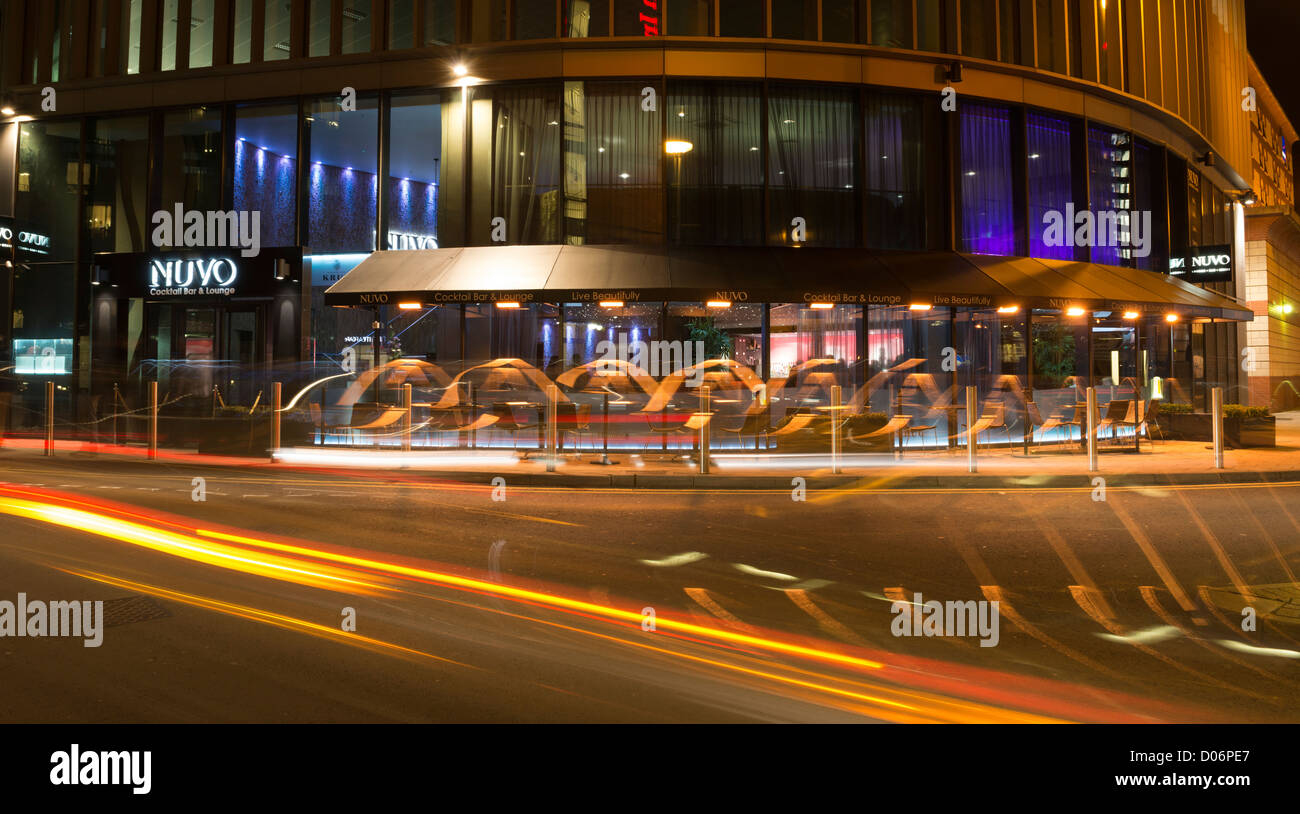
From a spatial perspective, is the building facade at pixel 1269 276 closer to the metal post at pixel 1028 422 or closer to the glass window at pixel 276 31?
the metal post at pixel 1028 422

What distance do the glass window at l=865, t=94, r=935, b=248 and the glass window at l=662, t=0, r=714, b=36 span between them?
4228mm

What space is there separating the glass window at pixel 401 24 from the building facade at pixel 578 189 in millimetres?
57

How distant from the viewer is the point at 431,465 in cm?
1658

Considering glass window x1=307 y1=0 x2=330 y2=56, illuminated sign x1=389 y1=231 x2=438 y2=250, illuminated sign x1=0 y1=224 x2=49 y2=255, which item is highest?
glass window x1=307 y1=0 x2=330 y2=56

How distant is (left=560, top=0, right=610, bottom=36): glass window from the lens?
21.2 metres

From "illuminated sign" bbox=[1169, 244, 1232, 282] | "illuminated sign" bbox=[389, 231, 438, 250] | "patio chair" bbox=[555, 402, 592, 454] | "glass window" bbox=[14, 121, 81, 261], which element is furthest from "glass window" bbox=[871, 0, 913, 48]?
"glass window" bbox=[14, 121, 81, 261]

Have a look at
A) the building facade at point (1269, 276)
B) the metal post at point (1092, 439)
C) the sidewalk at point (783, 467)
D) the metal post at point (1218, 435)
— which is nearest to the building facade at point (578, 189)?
the sidewalk at point (783, 467)

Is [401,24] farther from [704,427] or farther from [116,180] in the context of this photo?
[704,427]

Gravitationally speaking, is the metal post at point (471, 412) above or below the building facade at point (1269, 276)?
below

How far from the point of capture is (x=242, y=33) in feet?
76.8

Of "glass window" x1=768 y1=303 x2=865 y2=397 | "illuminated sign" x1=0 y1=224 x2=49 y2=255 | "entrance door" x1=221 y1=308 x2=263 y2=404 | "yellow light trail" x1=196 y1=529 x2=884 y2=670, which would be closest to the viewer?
"yellow light trail" x1=196 y1=529 x2=884 y2=670

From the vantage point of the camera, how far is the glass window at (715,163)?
21.2 meters

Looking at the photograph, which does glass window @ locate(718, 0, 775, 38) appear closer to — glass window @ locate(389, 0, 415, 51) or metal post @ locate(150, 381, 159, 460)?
glass window @ locate(389, 0, 415, 51)
